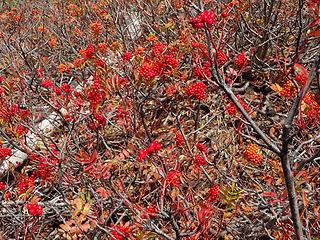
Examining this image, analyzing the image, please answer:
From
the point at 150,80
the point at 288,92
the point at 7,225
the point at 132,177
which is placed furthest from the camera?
the point at 132,177

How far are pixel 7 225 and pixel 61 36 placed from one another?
12.7ft

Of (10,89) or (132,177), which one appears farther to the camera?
(10,89)

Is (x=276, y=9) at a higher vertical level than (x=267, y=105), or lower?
higher

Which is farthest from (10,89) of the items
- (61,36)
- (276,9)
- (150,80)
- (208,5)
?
(276,9)

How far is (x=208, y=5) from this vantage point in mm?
5043

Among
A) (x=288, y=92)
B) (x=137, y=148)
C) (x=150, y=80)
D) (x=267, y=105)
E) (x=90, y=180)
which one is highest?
(x=150, y=80)

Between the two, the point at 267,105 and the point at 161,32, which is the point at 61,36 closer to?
the point at 161,32

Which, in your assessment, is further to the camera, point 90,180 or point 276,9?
point 276,9

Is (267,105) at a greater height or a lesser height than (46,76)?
lesser

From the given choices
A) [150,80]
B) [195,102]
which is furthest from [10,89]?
[195,102]

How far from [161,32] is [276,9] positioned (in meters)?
1.74

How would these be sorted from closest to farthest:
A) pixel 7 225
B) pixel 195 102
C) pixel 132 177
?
pixel 7 225 → pixel 132 177 → pixel 195 102

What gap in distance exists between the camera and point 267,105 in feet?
12.9

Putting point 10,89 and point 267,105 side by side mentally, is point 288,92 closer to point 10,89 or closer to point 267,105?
point 267,105
